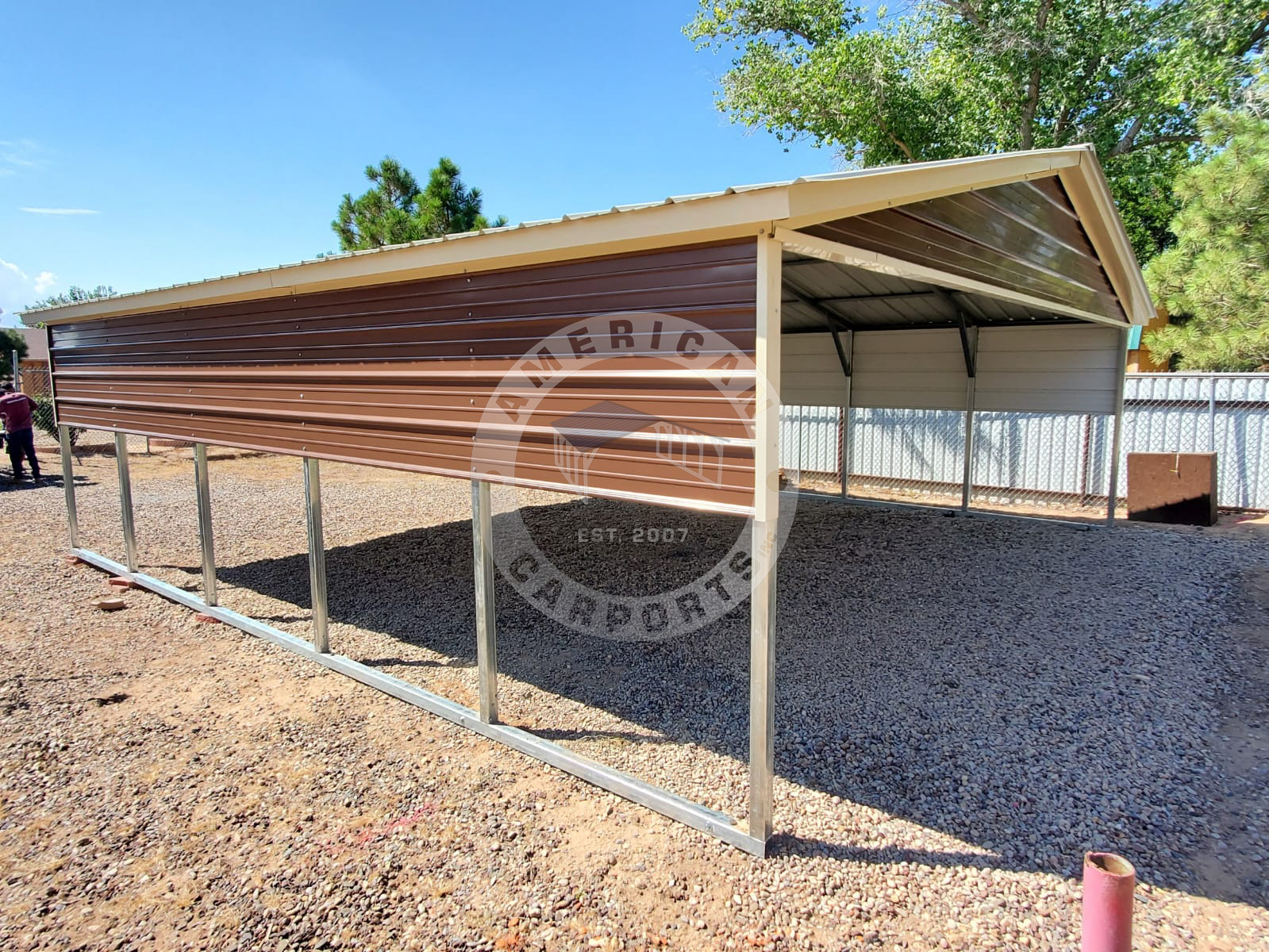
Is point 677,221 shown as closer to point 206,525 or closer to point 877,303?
point 206,525

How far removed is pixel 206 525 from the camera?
533 centimetres

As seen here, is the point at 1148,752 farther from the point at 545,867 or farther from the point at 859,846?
the point at 545,867

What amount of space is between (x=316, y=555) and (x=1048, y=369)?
24.8 ft

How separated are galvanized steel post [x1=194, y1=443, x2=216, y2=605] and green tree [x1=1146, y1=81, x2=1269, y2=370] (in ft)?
30.9

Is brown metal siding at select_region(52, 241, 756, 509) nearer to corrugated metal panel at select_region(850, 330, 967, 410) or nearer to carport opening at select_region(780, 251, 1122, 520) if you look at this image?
carport opening at select_region(780, 251, 1122, 520)

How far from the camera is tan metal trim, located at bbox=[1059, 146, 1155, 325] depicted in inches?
185

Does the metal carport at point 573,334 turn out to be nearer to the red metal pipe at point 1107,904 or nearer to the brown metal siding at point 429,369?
the brown metal siding at point 429,369

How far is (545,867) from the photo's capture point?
2611 millimetres

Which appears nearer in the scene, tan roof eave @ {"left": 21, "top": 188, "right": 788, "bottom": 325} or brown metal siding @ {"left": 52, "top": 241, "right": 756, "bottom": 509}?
tan roof eave @ {"left": 21, "top": 188, "right": 788, "bottom": 325}

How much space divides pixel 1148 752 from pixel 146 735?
A: 16.4 ft

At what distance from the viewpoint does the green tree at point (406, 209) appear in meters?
16.3

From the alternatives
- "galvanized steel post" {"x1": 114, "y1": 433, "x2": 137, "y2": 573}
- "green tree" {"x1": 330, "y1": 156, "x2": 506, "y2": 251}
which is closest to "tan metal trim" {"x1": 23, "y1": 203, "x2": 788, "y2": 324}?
"galvanized steel post" {"x1": 114, "y1": 433, "x2": 137, "y2": 573}

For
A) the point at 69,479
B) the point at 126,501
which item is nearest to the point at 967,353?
the point at 126,501

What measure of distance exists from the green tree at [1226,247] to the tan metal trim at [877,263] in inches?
152
